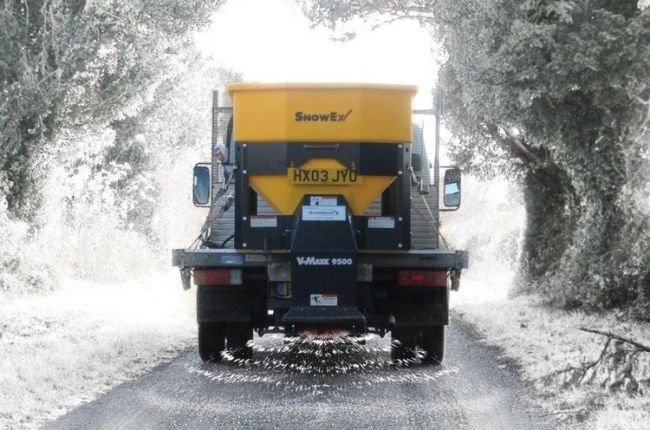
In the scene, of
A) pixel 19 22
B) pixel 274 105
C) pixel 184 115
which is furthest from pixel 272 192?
pixel 184 115

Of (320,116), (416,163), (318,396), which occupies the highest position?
(320,116)

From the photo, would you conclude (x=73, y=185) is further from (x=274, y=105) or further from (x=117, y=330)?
(x=274, y=105)

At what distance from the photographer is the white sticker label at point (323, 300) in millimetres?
10188

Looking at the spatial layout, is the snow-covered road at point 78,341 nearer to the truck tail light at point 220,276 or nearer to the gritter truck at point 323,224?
the truck tail light at point 220,276

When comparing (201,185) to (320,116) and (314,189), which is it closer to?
(314,189)

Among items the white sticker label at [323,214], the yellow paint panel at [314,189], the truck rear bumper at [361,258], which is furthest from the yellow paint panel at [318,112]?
the truck rear bumper at [361,258]

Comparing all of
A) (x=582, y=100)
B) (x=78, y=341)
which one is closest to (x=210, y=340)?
Result: (x=78, y=341)

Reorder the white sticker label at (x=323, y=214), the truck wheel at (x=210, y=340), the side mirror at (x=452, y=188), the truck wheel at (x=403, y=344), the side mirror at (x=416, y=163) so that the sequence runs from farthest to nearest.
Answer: the side mirror at (x=416, y=163), the side mirror at (x=452, y=188), the truck wheel at (x=403, y=344), the truck wheel at (x=210, y=340), the white sticker label at (x=323, y=214)

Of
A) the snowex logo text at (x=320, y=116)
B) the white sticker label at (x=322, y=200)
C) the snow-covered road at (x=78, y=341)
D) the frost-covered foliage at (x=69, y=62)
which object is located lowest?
the snow-covered road at (x=78, y=341)

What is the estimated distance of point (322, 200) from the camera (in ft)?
34.0

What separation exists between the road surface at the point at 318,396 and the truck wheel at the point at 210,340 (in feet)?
0.46

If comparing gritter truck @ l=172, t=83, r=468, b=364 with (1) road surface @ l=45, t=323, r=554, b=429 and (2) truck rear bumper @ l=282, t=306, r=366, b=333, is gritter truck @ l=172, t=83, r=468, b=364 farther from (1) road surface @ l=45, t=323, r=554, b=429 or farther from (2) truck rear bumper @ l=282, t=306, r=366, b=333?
(1) road surface @ l=45, t=323, r=554, b=429

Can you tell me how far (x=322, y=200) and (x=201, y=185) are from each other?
1.82 metres

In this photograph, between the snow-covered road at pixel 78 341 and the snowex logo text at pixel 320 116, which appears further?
the snowex logo text at pixel 320 116
